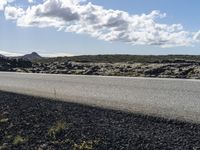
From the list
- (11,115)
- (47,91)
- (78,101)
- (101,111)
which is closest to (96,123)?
(101,111)

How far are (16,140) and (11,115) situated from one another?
3095mm

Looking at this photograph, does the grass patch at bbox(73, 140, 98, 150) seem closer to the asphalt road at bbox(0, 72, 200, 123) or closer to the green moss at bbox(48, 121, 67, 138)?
the green moss at bbox(48, 121, 67, 138)

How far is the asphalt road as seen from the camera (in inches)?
459

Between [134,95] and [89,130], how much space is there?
5293 millimetres

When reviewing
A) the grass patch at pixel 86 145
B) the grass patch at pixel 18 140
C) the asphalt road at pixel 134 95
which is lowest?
the grass patch at pixel 18 140

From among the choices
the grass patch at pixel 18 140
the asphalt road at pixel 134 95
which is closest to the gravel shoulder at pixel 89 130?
the grass patch at pixel 18 140

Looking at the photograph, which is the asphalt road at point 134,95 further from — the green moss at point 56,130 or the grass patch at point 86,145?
the grass patch at point 86,145

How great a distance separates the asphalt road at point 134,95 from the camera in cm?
1166

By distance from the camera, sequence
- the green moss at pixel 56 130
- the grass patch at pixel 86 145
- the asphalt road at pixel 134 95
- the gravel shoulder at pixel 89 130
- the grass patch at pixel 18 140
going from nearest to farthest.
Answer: the grass patch at pixel 86 145
the gravel shoulder at pixel 89 130
the grass patch at pixel 18 140
the green moss at pixel 56 130
the asphalt road at pixel 134 95

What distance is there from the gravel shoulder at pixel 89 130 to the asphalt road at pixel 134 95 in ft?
2.44

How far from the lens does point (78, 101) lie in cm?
1429

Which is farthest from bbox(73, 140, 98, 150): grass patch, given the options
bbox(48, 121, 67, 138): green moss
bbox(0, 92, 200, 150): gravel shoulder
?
bbox(48, 121, 67, 138): green moss

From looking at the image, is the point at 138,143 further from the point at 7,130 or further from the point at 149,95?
the point at 149,95

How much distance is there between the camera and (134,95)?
572 inches
